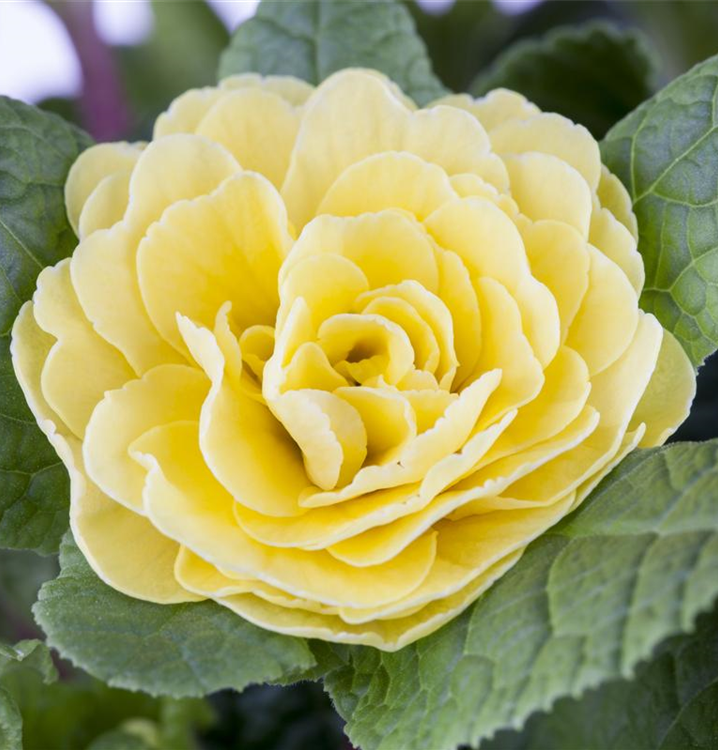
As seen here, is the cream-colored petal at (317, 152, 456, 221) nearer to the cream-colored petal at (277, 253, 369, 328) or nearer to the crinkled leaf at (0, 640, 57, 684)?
the cream-colored petal at (277, 253, 369, 328)

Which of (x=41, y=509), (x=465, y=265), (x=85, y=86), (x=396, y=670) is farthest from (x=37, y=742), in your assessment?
(x=85, y=86)

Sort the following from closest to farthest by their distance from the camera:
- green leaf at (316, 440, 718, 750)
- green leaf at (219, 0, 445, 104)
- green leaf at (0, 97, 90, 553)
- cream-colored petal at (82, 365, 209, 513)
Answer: green leaf at (316, 440, 718, 750) → cream-colored petal at (82, 365, 209, 513) → green leaf at (0, 97, 90, 553) → green leaf at (219, 0, 445, 104)

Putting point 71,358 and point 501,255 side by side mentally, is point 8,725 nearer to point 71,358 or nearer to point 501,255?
point 71,358

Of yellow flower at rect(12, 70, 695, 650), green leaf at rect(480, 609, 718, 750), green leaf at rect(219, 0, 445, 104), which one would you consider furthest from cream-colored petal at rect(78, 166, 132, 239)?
green leaf at rect(480, 609, 718, 750)

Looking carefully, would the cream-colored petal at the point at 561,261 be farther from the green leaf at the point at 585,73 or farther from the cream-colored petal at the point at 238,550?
the green leaf at the point at 585,73

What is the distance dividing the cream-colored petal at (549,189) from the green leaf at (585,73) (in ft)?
1.50

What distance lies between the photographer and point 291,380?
24.6 inches

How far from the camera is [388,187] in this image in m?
0.69

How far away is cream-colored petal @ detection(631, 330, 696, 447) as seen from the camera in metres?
0.66

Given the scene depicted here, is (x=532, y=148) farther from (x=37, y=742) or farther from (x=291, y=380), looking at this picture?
(x=37, y=742)

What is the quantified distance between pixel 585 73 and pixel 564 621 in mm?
775

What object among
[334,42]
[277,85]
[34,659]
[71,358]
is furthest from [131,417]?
[334,42]

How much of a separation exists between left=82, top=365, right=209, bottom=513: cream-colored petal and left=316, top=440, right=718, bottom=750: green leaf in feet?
0.52

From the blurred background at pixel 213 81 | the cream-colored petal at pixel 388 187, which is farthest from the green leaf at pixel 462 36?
the cream-colored petal at pixel 388 187
